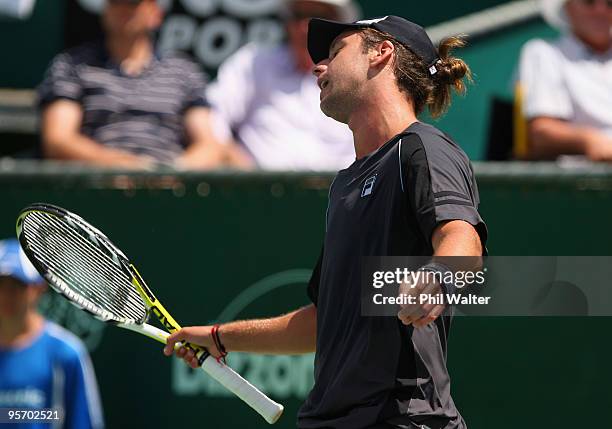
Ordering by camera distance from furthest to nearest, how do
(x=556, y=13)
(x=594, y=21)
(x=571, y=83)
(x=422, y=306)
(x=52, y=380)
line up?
(x=556, y=13), (x=594, y=21), (x=571, y=83), (x=52, y=380), (x=422, y=306)

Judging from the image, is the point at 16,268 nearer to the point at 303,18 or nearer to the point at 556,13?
the point at 303,18

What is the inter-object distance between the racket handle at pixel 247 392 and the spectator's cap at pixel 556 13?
12.4 feet

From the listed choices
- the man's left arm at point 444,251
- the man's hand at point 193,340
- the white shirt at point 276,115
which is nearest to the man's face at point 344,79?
the man's left arm at point 444,251

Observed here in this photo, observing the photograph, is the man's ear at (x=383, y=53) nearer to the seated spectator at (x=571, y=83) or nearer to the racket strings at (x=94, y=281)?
the racket strings at (x=94, y=281)

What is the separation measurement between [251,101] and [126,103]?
0.72 metres

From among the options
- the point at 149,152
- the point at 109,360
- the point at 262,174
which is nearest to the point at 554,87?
the point at 262,174

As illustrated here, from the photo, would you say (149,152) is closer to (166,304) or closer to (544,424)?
(166,304)

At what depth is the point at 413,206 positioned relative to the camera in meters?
3.32

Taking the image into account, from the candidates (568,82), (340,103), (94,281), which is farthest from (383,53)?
(568,82)

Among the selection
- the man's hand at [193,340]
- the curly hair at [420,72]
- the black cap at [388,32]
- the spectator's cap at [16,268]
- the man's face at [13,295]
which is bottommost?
the man's hand at [193,340]

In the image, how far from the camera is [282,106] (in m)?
6.77

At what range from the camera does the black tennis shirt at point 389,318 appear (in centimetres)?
334

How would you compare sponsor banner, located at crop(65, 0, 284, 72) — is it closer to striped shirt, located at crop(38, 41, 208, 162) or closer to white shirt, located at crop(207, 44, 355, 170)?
white shirt, located at crop(207, 44, 355, 170)

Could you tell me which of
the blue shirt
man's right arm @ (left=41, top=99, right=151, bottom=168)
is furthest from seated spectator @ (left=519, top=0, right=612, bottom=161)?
the blue shirt
